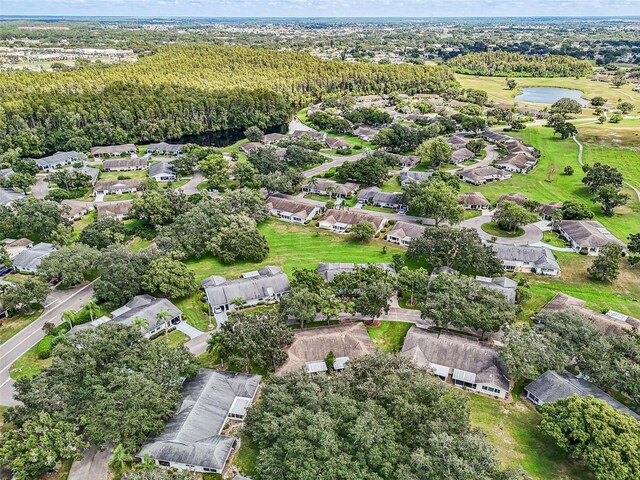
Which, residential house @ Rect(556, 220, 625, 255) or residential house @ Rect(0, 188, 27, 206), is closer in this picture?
residential house @ Rect(556, 220, 625, 255)

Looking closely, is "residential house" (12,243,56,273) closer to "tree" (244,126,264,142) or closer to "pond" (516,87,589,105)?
"tree" (244,126,264,142)

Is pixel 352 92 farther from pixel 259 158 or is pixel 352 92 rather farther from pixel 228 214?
pixel 228 214

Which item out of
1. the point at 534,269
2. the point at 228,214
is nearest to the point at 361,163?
the point at 228,214

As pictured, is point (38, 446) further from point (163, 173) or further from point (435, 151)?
point (435, 151)

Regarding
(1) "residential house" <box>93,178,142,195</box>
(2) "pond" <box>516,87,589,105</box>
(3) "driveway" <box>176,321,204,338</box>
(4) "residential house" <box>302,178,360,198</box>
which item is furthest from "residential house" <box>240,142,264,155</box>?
(2) "pond" <box>516,87,589,105</box>

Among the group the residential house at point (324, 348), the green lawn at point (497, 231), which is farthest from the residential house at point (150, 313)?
the green lawn at point (497, 231)

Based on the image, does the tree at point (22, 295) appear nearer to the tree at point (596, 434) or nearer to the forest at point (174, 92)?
the tree at point (596, 434)

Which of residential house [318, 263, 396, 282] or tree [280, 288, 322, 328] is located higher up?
tree [280, 288, 322, 328]
